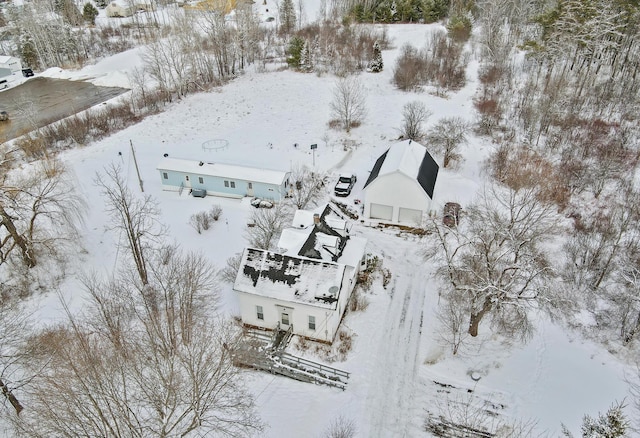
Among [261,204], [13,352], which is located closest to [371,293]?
[261,204]

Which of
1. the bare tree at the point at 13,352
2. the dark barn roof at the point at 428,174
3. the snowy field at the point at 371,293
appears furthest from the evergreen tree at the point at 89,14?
the bare tree at the point at 13,352

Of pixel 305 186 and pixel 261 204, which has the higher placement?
pixel 305 186

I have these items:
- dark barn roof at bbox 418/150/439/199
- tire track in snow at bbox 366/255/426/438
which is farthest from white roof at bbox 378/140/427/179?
tire track in snow at bbox 366/255/426/438

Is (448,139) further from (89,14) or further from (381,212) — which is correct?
(89,14)

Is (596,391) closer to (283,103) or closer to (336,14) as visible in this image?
(283,103)

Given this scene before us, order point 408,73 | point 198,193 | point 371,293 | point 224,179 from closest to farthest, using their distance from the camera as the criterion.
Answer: point 371,293 < point 224,179 < point 198,193 < point 408,73

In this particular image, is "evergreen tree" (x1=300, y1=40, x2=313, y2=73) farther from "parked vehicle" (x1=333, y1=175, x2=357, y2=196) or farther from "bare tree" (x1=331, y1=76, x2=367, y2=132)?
"parked vehicle" (x1=333, y1=175, x2=357, y2=196)

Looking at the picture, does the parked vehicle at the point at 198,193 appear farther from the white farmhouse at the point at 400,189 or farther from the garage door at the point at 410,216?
the garage door at the point at 410,216

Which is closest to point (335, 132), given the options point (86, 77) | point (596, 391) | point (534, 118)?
point (534, 118)
